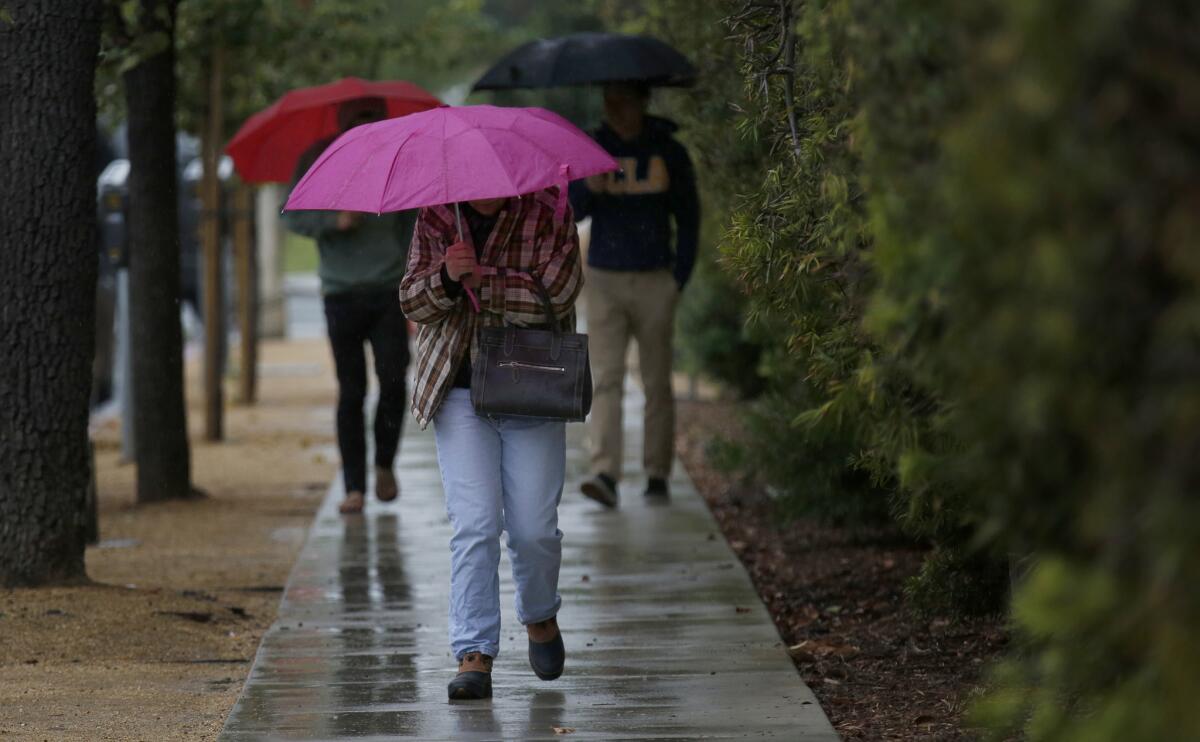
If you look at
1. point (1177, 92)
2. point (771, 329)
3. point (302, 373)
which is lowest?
point (302, 373)

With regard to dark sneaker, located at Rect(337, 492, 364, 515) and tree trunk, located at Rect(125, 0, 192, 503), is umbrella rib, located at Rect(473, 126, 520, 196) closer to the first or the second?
dark sneaker, located at Rect(337, 492, 364, 515)

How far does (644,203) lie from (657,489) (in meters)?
1.66

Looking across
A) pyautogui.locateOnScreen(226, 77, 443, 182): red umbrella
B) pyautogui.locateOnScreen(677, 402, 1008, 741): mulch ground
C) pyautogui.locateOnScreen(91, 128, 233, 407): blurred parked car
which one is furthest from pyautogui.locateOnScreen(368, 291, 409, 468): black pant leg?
pyautogui.locateOnScreen(677, 402, 1008, 741): mulch ground

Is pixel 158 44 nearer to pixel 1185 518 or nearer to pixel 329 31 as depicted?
pixel 329 31

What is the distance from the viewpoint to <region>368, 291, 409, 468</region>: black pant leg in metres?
8.13

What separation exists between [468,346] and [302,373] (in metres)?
13.3

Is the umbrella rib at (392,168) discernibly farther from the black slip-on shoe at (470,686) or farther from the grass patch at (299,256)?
the grass patch at (299,256)

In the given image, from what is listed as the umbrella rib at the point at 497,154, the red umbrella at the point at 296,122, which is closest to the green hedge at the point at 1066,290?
the umbrella rib at the point at 497,154

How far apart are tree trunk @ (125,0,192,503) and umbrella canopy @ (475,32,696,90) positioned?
68.0 inches

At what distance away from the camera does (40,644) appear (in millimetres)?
5984

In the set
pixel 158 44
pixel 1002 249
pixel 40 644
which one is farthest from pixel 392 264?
pixel 1002 249

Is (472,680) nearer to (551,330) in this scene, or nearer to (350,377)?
(551,330)

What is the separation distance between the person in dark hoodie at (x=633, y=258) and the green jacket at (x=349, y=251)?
3.11 feet

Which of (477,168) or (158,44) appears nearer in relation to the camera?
(477,168)
